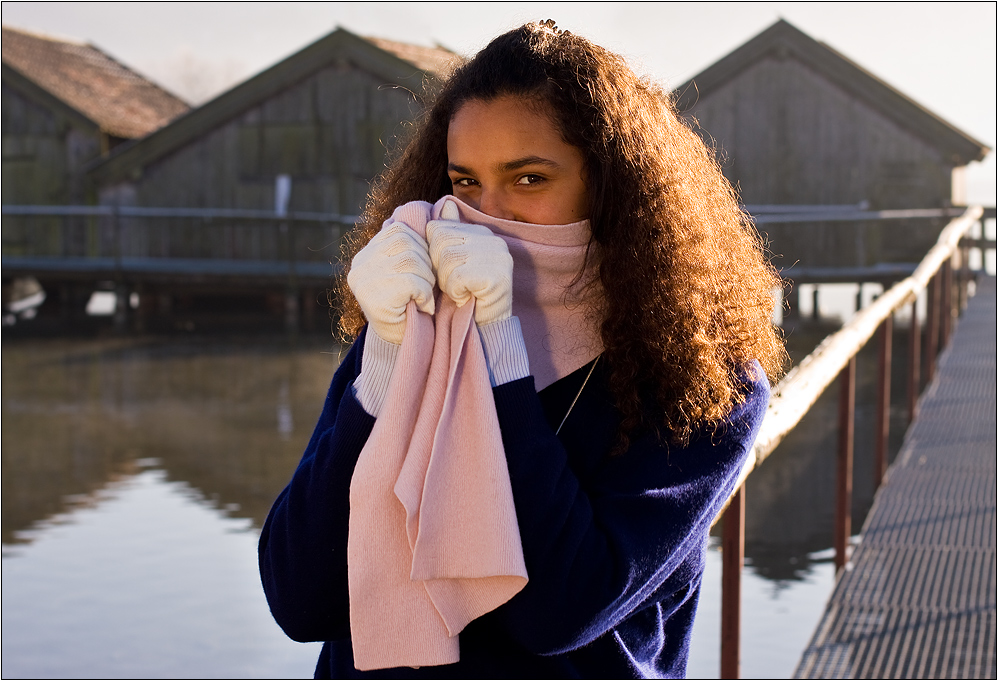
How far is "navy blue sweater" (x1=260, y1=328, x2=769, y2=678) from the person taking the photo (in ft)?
4.38

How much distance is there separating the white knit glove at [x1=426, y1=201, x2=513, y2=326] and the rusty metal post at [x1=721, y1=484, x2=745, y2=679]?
84 centimetres

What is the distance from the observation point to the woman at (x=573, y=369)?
135cm

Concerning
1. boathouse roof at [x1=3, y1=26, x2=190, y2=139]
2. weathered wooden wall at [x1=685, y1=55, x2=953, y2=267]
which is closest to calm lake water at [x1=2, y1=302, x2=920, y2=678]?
weathered wooden wall at [x1=685, y1=55, x2=953, y2=267]

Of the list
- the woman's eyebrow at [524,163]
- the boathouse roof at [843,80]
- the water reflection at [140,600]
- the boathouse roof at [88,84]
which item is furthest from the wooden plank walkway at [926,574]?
the boathouse roof at [88,84]

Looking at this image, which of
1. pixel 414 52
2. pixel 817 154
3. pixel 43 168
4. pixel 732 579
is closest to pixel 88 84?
pixel 43 168

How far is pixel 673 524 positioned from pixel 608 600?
0.13 metres

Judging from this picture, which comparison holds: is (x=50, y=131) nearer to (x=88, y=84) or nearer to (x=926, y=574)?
(x=88, y=84)

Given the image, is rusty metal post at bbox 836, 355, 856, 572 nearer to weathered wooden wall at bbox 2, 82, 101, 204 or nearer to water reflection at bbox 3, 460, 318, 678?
water reflection at bbox 3, 460, 318, 678

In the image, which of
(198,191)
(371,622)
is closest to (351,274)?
(371,622)

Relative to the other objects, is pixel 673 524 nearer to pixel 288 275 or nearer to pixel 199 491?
pixel 199 491

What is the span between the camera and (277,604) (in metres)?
1.44

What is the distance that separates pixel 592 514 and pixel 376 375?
0.32 metres

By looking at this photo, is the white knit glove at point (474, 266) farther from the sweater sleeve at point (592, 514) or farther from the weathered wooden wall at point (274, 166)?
the weathered wooden wall at point (274, 166)

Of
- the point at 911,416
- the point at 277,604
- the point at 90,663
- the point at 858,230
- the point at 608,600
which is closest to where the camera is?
the point at 608,600
